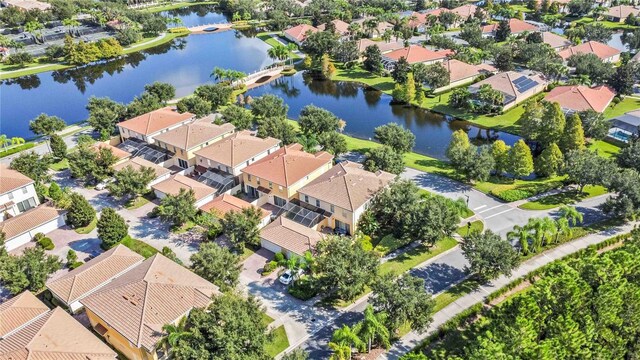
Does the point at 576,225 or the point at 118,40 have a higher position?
the point at 118,40

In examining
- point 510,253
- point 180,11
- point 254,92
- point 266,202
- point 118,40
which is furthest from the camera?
Result: point 180,11

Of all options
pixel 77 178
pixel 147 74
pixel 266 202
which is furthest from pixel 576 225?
pixel 147 74

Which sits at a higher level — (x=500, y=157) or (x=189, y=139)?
(x=189, y=139)

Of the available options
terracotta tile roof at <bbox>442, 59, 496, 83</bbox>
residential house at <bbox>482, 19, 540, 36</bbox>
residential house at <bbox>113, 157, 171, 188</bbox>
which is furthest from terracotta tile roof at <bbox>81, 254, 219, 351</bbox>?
residential house at <bbox>482, 19, 540, 36</bbox>

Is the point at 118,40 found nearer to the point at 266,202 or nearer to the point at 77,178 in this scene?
the point at 77,178

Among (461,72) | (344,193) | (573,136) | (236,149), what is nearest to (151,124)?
(236,149)

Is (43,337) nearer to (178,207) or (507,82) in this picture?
(178,207)

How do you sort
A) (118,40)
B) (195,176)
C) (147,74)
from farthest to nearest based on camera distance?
(118,40) → (147,74) → (195,176)
